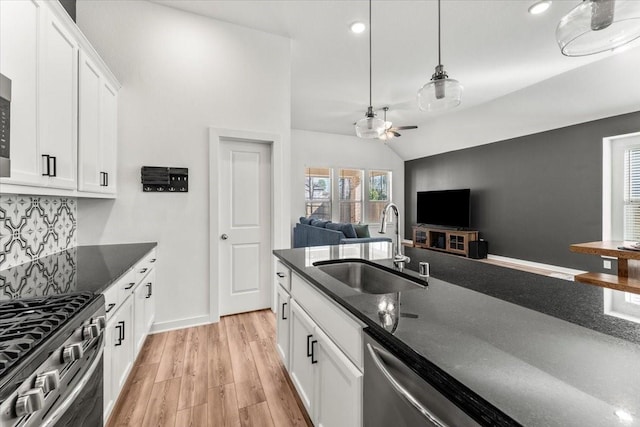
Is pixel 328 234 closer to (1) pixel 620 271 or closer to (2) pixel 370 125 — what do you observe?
(2) pixel 370 125

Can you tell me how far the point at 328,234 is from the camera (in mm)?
5039

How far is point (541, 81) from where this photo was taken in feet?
15.3

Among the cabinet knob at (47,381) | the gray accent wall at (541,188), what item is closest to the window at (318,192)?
the gray accent wall at (541,188)

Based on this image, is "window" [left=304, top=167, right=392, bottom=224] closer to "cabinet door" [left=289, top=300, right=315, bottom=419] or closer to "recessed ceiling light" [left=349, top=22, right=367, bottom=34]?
"recessed ceiling light" [left=349, top=22, right=367, bottom=34]

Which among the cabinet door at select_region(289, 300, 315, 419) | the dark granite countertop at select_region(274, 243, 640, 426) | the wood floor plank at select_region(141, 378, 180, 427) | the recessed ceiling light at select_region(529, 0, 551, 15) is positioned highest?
the recessed ceiling light at select_region(529, 0, 551, 15)

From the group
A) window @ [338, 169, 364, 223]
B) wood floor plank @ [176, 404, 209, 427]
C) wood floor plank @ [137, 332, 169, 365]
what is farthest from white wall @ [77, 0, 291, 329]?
window @ [338, 169, 364, 223]

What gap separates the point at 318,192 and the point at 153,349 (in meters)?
5.84

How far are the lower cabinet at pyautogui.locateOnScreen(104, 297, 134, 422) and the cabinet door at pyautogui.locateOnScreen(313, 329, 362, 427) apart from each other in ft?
3.58

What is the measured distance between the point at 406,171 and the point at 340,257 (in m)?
7.77

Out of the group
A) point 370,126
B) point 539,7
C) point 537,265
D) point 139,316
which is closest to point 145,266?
point 139,316

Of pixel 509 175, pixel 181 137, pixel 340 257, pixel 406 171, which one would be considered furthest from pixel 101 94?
pixel 406 171

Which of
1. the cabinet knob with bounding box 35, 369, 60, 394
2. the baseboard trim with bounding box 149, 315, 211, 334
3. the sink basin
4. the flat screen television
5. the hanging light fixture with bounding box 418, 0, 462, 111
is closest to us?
the cabinet knob with bounding box 35, 369, 60, 394

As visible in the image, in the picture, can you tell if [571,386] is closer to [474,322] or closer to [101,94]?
[474,322]

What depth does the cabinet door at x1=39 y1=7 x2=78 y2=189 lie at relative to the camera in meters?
1.49
